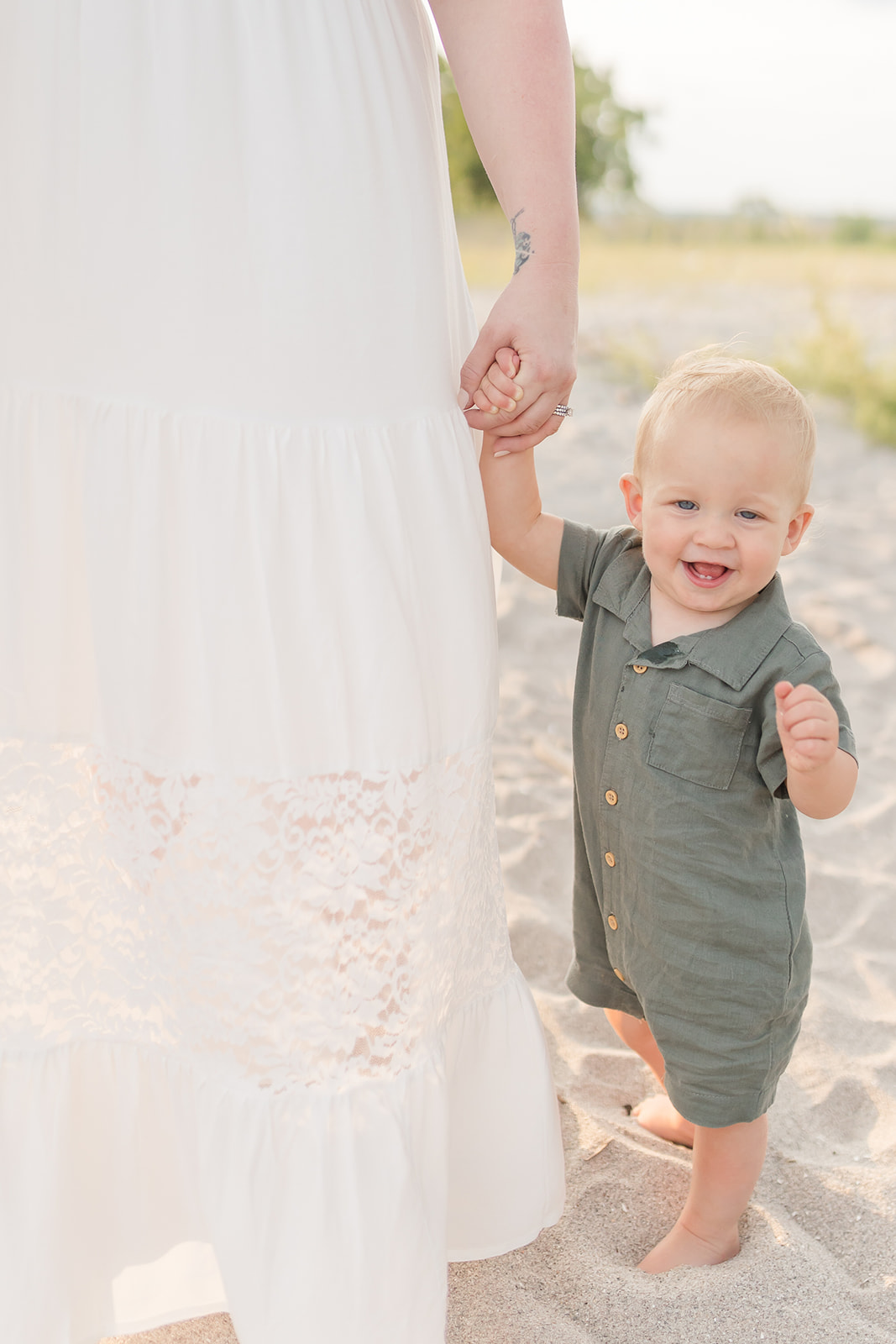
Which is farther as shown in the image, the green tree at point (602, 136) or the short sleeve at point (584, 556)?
the green tree at point (602, 136)

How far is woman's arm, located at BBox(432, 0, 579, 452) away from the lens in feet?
3.87

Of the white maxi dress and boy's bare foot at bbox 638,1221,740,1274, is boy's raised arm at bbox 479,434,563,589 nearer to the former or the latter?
the white maxi dress

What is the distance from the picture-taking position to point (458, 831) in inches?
49.2

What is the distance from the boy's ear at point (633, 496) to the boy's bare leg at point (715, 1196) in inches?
34.0

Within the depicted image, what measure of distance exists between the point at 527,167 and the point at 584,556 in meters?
0.53

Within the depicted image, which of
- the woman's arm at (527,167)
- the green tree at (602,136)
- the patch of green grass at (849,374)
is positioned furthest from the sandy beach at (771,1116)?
the green tree at (602,136)

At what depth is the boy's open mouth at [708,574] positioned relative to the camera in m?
1.40

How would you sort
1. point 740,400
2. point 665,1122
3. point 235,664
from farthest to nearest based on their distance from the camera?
point 665,1122, point 740,400, point 235,664

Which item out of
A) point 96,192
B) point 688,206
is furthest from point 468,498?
point 688,206

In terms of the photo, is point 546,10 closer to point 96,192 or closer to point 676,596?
point 96,192

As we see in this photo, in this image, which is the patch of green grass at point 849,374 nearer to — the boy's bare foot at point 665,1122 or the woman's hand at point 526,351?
the boy's bare foot at point 665,1122

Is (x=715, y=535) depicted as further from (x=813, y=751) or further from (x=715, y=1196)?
(x=715, y=1196)

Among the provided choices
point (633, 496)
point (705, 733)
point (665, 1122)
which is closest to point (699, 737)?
point (705, 733)

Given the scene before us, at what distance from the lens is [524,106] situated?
1184 millimetres
